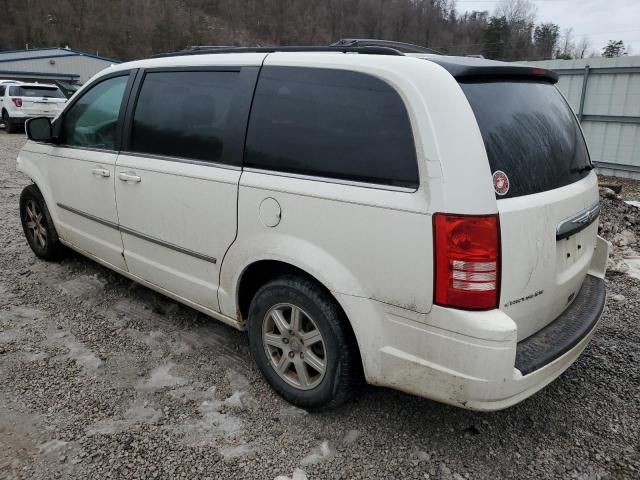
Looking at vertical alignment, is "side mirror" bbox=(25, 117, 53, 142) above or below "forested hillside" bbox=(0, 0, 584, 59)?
below

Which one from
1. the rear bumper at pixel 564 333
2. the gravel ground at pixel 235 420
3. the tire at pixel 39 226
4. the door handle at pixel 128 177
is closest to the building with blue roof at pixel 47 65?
the tire at pixel 39 226

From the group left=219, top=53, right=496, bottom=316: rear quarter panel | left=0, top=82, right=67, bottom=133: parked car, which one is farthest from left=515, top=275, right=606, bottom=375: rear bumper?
left=0, top=82, right=67, bottom=133: parked car

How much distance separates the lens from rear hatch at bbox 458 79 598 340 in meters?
2.18

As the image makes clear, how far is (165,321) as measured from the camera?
150 inches

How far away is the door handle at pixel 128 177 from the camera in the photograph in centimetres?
336

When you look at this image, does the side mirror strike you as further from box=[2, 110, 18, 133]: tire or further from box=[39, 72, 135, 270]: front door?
box=[2, 110, 18, 133]: tire

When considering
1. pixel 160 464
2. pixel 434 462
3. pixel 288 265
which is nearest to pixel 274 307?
pixel 288 265

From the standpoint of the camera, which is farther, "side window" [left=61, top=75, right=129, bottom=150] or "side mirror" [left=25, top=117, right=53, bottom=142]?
"side mirror" [left=25, top=117, right=53, bottom=142]

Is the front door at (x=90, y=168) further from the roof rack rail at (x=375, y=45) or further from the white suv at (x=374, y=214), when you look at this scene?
the roof rack rail at (x=375, y=45)

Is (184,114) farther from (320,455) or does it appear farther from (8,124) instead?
(8,124)

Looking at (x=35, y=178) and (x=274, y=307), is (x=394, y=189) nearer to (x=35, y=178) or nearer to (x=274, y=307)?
(x=274, y=307)

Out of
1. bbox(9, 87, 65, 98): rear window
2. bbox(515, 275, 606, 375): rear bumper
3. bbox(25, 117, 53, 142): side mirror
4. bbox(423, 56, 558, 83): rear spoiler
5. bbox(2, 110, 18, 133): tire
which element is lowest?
bbox(2, 110, 18, 133): tire

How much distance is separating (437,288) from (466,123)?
0.69 metres

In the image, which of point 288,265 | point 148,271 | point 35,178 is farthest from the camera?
point 35,178
